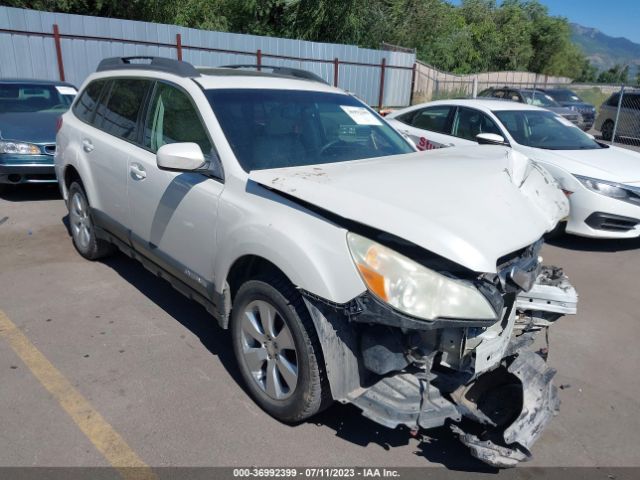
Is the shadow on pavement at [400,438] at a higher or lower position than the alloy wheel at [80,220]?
lower

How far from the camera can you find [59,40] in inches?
536

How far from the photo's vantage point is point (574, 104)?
1961 cm

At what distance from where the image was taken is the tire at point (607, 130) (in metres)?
16.4

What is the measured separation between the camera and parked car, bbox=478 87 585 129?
1702 centimetres

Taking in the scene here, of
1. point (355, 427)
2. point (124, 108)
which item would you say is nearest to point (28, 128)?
point (124, 108)

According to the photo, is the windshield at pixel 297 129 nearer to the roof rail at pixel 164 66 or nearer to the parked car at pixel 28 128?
the roof rail at pixel 164 66

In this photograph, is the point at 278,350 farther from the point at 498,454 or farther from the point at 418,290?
the point at 498,454

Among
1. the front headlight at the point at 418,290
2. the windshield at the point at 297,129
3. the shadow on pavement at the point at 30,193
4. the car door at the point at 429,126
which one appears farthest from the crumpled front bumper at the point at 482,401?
the shadow on pavement at the point at 30,193

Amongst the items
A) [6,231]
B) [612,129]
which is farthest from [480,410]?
[612,129]

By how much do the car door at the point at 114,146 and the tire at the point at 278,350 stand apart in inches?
64.1

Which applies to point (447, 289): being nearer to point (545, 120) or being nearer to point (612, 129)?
point (545, 120)

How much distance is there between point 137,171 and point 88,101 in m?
1.61

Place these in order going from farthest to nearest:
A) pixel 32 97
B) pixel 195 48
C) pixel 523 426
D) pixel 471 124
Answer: pixel 195 48
pixel 32 97
pixel 471 124
pixel 523 426

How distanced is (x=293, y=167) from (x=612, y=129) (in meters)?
16.4
